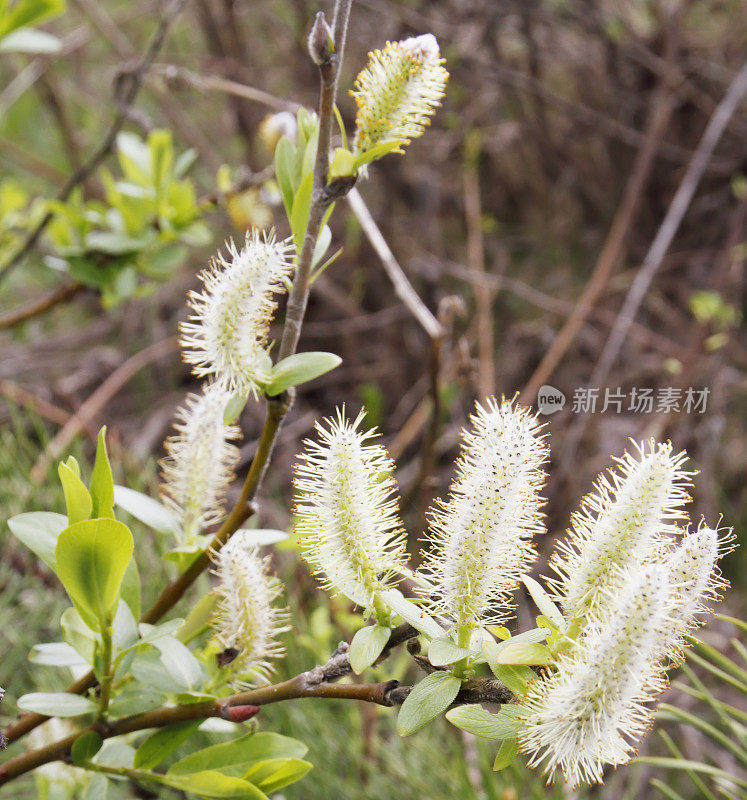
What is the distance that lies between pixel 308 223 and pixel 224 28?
1.47 metres

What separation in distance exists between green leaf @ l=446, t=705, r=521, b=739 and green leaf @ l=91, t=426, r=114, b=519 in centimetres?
18

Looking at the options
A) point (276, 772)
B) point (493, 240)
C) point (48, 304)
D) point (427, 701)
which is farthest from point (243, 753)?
point (493, 240)

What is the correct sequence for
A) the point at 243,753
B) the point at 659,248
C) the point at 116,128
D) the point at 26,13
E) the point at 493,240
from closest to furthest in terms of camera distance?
the point at 243,753 → the point at 26,13 → the point at 116,128 → the point at 659,248 → the point at 493,240

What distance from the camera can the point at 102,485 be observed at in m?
0.35

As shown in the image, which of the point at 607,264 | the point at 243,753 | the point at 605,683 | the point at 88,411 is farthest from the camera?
the point at 607,264

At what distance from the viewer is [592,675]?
30 centimetres

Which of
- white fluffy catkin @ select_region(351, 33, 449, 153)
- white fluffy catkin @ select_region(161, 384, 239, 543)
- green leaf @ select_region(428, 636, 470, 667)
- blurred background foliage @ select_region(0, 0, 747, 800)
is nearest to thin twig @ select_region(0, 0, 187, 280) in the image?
blurred background foliage @ select_region(0, 0, 747, 800)

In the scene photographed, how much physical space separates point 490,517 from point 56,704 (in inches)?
9.5

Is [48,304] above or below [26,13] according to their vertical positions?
below

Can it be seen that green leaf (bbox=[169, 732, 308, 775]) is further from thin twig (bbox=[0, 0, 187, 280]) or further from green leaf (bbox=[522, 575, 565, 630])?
thin twig (bbox=[0, 0, 187, 280])

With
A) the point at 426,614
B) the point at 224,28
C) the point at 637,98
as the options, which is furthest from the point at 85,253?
the point at 637,98

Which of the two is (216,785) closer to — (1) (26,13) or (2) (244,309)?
(2) (244,309)

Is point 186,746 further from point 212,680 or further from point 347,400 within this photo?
point 347,400

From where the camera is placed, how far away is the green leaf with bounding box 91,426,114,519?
0.35 metres
